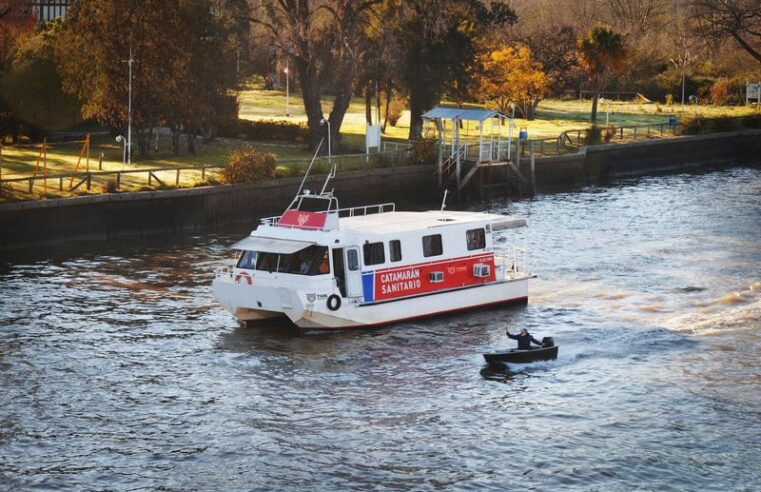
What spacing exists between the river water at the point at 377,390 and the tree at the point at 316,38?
90.4 ft

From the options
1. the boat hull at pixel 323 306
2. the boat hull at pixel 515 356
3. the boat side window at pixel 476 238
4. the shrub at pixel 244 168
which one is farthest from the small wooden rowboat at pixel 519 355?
the shrub at pixel 244 168

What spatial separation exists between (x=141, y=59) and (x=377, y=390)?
4007cm

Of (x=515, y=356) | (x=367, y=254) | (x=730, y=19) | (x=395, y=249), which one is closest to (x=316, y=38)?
(x=395, y=249)

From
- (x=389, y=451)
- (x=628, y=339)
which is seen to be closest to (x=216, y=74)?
(x=628, y=339)

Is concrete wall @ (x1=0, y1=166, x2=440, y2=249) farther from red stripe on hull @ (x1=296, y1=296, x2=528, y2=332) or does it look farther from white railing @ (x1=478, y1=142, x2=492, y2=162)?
red stripe on hull @ (x1=296, y1=296, x2=528, y2=332)

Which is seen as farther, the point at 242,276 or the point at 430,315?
the point at 430,315

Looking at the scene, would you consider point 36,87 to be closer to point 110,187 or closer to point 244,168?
point 244,168

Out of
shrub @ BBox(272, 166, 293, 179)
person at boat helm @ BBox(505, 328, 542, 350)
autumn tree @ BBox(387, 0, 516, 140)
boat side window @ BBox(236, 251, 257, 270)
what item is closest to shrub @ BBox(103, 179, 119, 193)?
shrub @ BBox(272, 166, 293, 179)

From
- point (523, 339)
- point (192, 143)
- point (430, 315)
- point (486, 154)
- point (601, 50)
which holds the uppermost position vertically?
point (601, 50)

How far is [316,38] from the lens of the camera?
79750 millimetres

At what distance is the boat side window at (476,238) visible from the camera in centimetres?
4484

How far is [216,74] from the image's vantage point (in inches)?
2990

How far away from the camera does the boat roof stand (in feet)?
143

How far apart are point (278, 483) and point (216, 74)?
164ft
